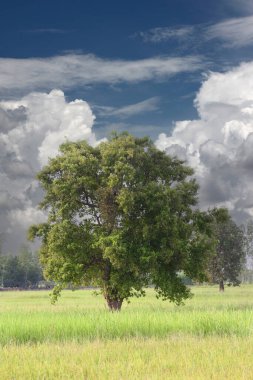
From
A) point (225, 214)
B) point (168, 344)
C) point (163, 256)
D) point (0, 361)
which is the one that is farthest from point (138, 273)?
point (0, 361)

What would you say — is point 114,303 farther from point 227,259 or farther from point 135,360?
point 227,259

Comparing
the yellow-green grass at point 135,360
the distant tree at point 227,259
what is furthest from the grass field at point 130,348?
the distant tree at point 227,259

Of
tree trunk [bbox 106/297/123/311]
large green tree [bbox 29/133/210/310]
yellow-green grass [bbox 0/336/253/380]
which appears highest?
large green tree [bbox 29/133/210/310]

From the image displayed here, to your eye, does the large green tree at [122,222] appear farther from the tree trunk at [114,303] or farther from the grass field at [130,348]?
the grass field at [130,348]

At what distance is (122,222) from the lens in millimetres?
41625

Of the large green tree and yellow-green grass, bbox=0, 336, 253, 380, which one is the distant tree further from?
yellow-green grass, bbox=0, 336, 253, 380

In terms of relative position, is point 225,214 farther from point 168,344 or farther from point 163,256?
point 168,344

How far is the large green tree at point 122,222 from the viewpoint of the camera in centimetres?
3994

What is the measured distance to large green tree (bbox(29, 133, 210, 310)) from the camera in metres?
39.9

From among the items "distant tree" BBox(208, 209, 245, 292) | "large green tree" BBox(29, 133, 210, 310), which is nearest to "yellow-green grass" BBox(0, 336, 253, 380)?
"large green tree" BBox(29, 133, 210, 310)

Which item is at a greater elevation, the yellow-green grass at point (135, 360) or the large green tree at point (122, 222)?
the large green tree at point (122, 222)

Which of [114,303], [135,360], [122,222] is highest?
[122,222]

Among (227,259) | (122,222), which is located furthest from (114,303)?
(227,259)

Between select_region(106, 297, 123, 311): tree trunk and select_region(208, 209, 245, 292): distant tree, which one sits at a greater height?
select_region(208, 209, 245, 292): distant tree
